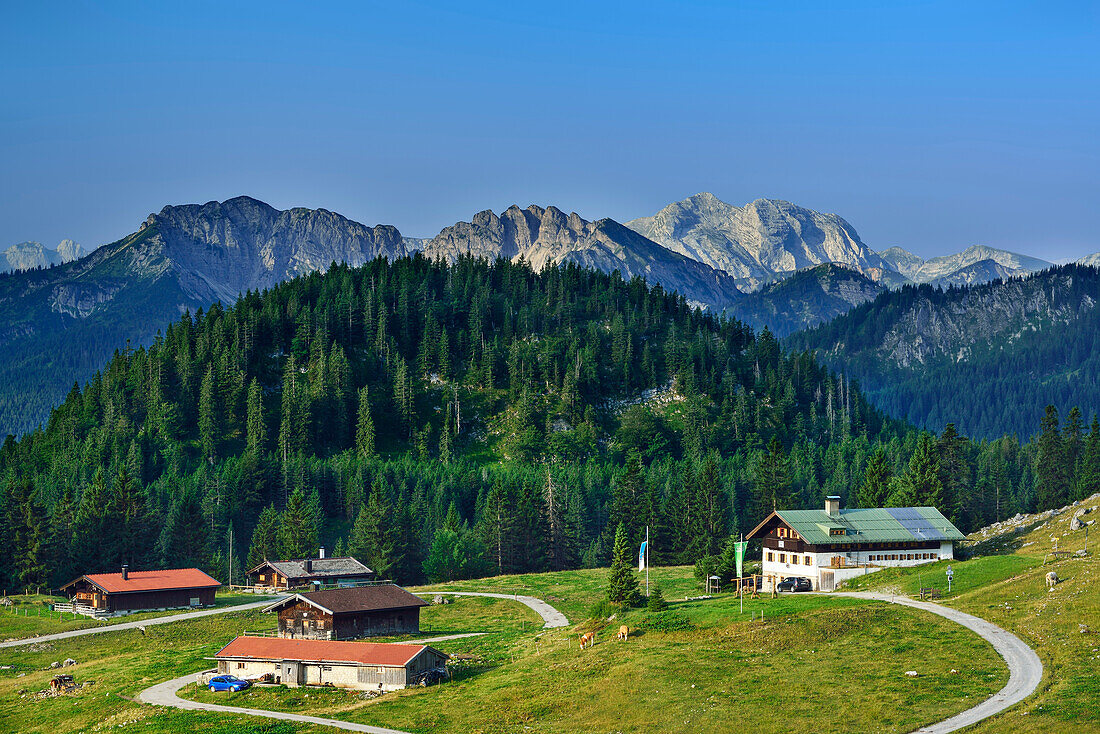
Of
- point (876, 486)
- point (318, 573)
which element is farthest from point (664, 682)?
point (318, 573)

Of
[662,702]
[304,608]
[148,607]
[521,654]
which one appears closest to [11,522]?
[148,607]

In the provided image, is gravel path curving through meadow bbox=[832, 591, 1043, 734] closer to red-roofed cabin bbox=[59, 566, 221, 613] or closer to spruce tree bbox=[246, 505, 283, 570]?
red-roofed cabin bbox=[59, 566, 221, 613]

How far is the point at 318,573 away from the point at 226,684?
172ft

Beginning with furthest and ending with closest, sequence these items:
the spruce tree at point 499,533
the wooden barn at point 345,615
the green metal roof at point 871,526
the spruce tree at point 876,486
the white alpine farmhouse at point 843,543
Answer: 1. the spruce tree at point 499,533
2. the spruce tree at point 876,486
3. the green metal roof at point 871,526
4. the white alpine farmhouse at point 843,543
5. the wooden barn at point 345,615

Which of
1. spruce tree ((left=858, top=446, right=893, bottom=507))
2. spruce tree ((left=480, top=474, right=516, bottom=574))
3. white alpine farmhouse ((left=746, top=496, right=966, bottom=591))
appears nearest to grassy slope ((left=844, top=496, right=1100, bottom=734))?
white alpine farmhouse ((left=746, top=496, right=966, bottom=591))

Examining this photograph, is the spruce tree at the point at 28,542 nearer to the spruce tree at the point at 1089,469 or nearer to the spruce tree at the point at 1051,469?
the spruce tree at the point at 1051,469

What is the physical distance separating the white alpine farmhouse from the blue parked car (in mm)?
47710

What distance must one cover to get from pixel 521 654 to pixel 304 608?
82.2ft

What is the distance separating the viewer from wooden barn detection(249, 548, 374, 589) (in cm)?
13375

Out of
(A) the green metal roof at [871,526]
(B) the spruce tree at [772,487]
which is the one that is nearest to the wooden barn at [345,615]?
(A) the green metal roof at [871,526]

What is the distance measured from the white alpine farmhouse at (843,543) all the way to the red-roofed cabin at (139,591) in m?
63.5

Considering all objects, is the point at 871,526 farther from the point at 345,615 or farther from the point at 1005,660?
the point at 345,615

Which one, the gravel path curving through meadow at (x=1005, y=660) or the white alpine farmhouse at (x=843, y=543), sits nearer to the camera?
the gravel path curving through meadow at (x=1005, y=660)

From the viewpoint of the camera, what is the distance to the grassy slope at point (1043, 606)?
58438 millimetres
